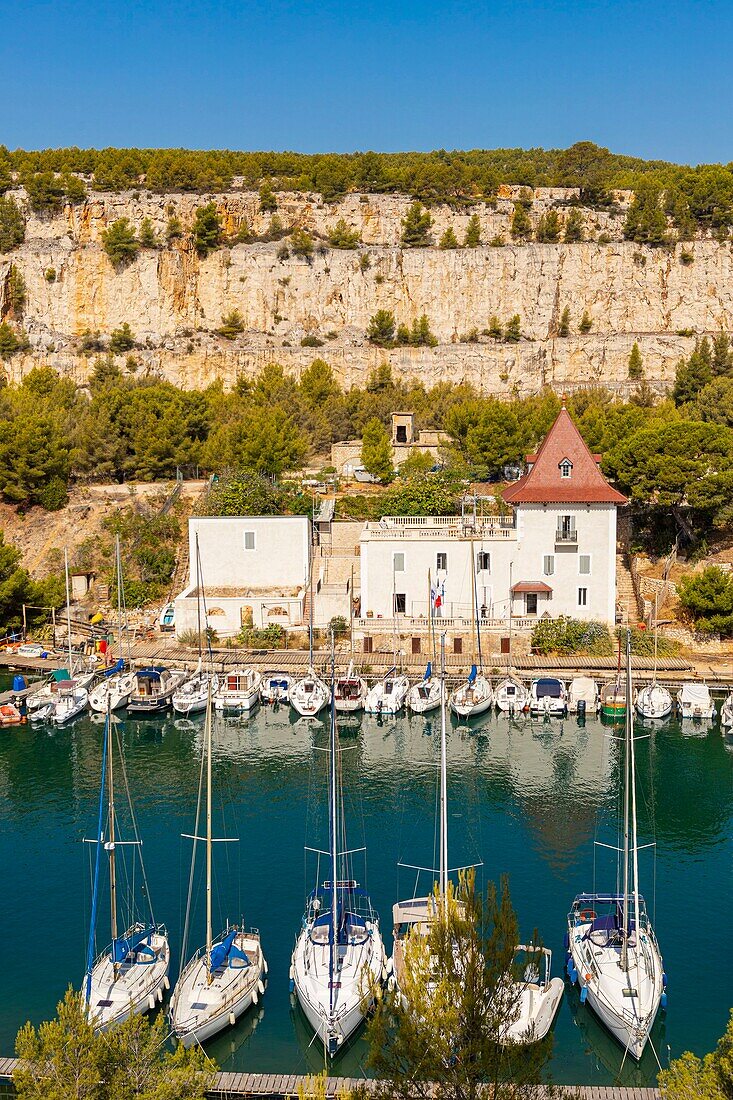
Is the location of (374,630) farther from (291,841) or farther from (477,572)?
(291,841)

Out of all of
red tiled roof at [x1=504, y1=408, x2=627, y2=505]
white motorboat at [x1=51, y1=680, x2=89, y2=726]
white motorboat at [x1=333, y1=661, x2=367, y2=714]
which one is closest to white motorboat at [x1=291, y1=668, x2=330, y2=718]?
white motorboat at [x1=333, y1=661, x2=367, y2=714]

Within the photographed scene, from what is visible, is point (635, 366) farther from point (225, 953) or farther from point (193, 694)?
point (225, 953)

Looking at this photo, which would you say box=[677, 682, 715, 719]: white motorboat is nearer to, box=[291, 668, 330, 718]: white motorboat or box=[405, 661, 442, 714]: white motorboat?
box=[405, 661, 442, 714]: white motorboat

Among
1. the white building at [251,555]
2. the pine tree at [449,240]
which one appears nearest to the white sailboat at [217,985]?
the white building at [251,555]

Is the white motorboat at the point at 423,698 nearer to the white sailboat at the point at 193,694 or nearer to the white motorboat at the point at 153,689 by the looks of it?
the white sailboat at the point at 193,694

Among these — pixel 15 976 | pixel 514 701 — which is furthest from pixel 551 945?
pixel 514 701

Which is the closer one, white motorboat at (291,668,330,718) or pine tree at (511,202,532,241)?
white motorboat at (291,668,330,718)
